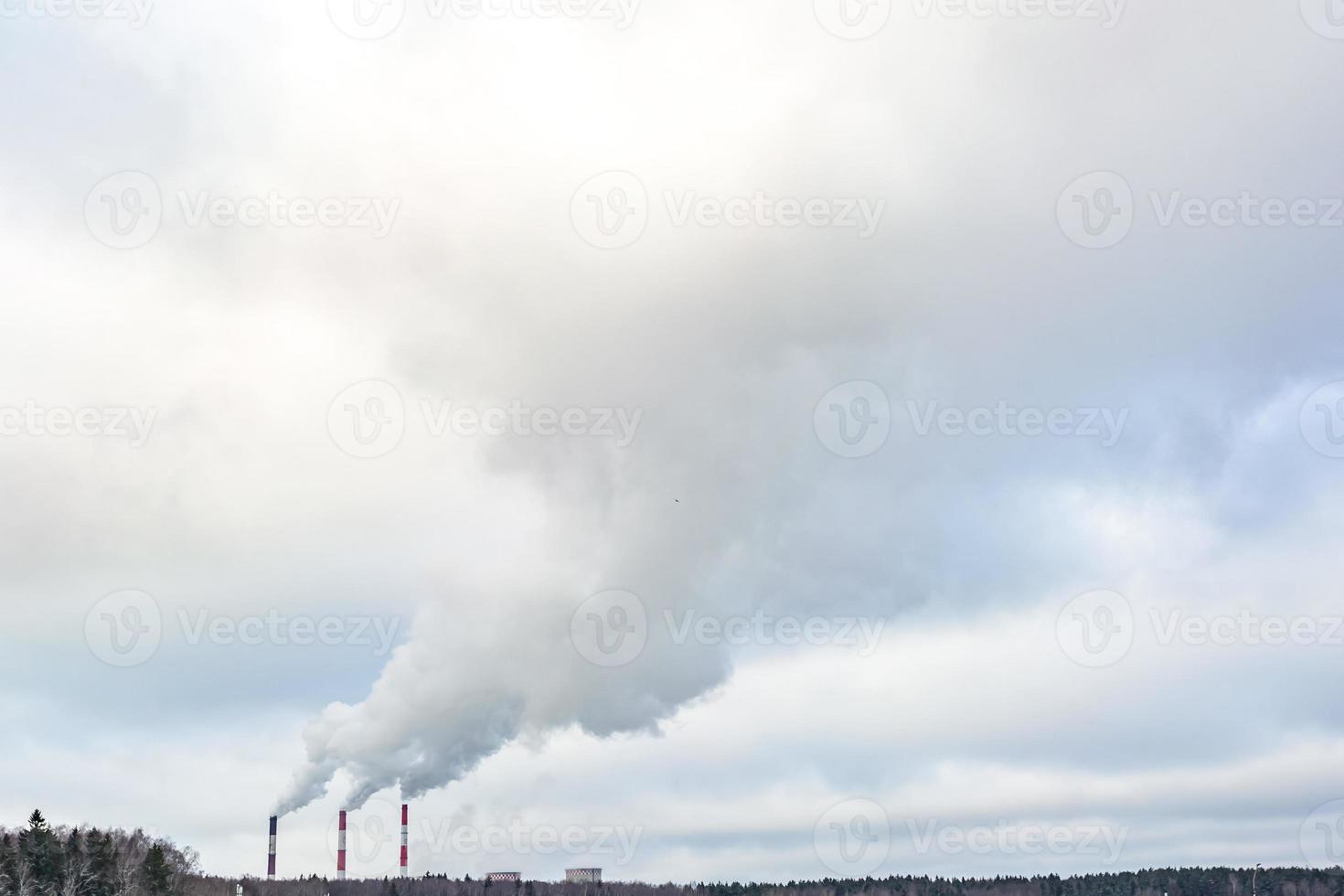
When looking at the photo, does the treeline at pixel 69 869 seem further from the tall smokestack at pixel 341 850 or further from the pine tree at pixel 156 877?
the tall smokestack at pixel 341 850

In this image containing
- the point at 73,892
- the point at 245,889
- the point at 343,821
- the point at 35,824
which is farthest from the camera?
the point at 245,889

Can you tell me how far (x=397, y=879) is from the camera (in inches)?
7623

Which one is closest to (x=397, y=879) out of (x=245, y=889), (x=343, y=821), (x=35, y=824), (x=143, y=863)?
(x=245, y=889)

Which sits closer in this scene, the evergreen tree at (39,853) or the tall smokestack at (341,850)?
the evergreen tree at (39,853)

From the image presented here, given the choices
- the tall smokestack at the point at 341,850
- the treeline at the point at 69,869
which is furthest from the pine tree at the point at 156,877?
the tall smokestack at the point at 341,850

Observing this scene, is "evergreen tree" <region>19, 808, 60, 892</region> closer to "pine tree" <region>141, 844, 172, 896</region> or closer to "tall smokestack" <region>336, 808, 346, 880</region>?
"pine tree" <region>141, 844, 172, 896</region>

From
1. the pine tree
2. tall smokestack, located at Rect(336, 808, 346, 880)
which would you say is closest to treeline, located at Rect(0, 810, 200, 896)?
the pine tree

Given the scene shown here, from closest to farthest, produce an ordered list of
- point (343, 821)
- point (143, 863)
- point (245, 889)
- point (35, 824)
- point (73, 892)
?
point (73, 892) → point (35, 824) → point (143, 863) → point (343, 821) → point (245, 889)

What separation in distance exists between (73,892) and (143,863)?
27640 millimetres

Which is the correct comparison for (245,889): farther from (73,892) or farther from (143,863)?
(73,892)

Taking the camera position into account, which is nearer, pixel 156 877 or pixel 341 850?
pixel 156 877

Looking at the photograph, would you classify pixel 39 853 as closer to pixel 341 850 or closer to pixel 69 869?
pixel 69 869

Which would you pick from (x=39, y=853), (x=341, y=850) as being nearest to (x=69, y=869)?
(x=39, y=853)

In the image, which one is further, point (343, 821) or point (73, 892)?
point (343, 821)
